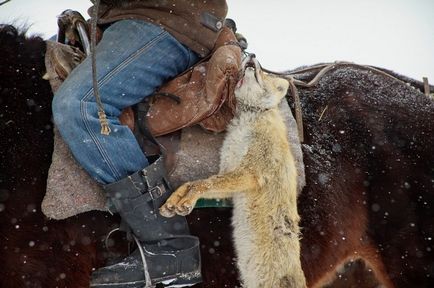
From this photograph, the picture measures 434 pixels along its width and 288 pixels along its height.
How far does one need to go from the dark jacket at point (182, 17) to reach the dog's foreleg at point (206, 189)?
0.78 m

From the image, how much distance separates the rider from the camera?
8.34 feet

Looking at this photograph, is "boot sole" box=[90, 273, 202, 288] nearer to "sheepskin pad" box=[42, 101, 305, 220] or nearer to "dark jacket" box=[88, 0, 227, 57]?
"sheepskin pad" box=[42, 101, 305, 220]

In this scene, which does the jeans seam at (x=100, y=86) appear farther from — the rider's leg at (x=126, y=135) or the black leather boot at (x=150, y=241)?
the black leather boot at (x=150, y=241)

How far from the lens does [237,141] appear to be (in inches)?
114

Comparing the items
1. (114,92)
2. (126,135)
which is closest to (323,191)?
(126,135)

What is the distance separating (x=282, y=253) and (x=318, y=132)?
0.97 m

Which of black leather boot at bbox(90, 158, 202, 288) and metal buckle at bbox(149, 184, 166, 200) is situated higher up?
metal buckle at bbox(149, 184, 166, 200)

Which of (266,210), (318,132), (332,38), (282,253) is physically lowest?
(332,38)

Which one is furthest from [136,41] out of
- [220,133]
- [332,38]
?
[332,38]

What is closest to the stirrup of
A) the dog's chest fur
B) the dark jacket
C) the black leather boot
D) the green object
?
the black leather boot

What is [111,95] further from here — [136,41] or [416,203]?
[416,203]

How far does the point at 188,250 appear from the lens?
9.06ft

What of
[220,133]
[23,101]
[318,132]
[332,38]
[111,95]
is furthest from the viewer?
[332,38]

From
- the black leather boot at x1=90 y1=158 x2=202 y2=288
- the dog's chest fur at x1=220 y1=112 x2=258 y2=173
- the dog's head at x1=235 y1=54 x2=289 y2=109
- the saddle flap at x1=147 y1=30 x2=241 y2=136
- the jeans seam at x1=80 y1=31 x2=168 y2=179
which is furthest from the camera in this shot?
the dog's head at x1=235 y1=54 x2=289 y2=109
